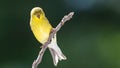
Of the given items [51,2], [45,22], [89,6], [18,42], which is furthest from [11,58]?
[45,22]

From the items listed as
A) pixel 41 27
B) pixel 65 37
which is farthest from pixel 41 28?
pixel 65 37

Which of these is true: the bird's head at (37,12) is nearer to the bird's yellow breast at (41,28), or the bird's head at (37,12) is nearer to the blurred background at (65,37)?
the bird's yellow breast at (41,28)

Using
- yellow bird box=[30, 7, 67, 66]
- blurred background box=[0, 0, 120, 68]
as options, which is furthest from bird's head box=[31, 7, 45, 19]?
blurred background box=[0, 0, 120, 68]

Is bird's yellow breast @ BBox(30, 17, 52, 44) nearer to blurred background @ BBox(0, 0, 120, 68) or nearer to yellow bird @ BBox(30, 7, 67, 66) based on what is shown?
yellow bird @ BBox(30, 7, 67, 66)

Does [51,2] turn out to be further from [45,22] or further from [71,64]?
[45,22]

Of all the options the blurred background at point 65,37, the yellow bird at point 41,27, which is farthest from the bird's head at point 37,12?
the blurred background at point 65,37

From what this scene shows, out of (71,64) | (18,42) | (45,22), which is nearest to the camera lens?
(45,22)
